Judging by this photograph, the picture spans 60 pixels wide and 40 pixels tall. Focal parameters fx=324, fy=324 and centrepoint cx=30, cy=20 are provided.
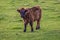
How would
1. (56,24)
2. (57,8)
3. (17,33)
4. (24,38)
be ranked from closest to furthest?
(24,38)
(17,33)
(56,24)
(57,8)

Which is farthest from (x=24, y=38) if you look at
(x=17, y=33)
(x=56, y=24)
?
(x=56, y=24)

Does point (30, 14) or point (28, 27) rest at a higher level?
point (30, 14)

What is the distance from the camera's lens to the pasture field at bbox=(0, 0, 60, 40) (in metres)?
11.1

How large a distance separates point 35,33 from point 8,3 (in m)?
8.77

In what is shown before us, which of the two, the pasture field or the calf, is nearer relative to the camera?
the pasture field

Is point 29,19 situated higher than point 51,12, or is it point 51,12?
point 29,19

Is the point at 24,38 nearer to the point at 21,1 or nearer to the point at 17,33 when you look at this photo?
the point at 17,33

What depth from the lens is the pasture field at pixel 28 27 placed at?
1115 cm

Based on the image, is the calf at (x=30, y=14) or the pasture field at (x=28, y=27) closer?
the pasture field at (x=28, y=27)

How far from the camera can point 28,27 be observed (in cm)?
1298

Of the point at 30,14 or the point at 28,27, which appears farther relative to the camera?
the point at 28,27

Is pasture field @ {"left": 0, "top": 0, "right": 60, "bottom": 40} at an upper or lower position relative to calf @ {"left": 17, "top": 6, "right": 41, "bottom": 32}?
lower

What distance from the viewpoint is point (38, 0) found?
21.2 meters

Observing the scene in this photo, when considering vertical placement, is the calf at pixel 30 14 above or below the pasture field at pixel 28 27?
above
